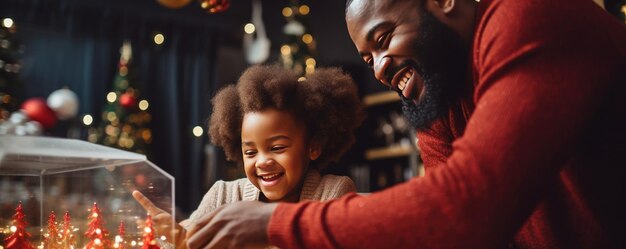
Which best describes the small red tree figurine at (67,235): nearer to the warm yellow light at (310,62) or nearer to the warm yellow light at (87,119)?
the warm yellow light at (310,62)

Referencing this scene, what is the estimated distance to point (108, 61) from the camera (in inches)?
199

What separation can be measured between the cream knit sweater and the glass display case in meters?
0.37

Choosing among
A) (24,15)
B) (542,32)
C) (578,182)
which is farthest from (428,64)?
(24,15)

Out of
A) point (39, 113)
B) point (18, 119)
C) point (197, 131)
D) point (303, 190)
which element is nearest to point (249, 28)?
point (197, 131)

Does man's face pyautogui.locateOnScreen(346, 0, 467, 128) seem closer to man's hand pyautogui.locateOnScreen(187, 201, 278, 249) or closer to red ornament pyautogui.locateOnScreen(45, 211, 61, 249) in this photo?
man's hand pyautogui.locateOnScreen(187, 201, 278, 249)

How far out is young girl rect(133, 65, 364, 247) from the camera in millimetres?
1689

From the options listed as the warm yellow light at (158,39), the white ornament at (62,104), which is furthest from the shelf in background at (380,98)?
the white ornament at (62,104)

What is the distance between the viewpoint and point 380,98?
5.61 m

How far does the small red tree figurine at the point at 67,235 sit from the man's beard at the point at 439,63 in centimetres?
81

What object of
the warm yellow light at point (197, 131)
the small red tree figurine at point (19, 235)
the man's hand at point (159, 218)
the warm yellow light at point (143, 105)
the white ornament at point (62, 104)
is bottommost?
the warm yellow light at point (197, 131)

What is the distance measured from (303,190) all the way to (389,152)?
381 centimetres

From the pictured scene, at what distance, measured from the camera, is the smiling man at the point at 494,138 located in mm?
953

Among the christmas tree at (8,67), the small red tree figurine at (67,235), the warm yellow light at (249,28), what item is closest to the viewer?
the small red tree figurine at (67,235)

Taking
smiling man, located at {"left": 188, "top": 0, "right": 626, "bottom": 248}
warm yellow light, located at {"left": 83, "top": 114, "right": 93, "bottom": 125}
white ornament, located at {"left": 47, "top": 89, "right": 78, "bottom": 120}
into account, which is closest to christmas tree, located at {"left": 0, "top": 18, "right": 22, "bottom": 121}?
white ornament, located at {"left": 47, "top": 89, "right": 78, "bottom": 120}
